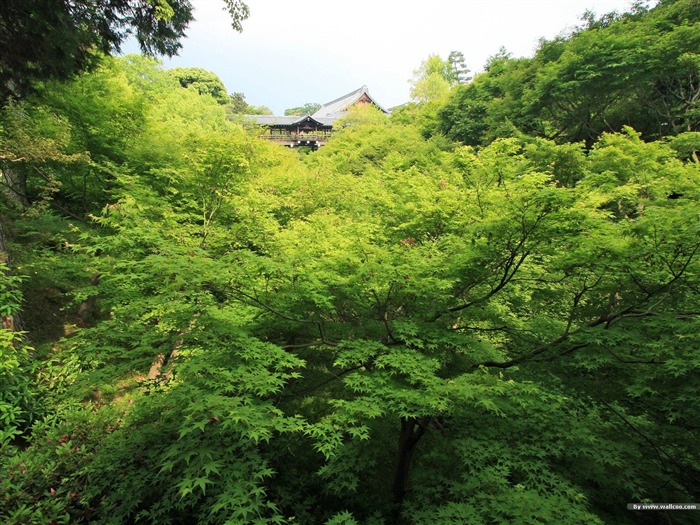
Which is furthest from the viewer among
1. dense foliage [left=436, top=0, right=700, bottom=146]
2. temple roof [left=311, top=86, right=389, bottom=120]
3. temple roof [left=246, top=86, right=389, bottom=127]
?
temple roof [left=311, top=86, right=389, bottom=120]

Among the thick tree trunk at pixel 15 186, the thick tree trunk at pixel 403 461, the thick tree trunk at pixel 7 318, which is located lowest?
the thick tree trunk at pixel 403 461

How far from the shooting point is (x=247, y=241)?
7.42m

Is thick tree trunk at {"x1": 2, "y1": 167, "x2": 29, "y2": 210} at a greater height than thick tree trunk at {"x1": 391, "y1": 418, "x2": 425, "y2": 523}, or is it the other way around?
thick tree trunk at {"x1": 2, "y1": 167, "x2": 29, "y2": 210}

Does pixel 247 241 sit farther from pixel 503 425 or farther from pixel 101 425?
pixel 503 425

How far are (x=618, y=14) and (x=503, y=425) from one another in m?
18.5

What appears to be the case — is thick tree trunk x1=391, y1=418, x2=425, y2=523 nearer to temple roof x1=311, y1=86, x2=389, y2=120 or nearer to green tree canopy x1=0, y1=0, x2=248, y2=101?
green tree canopy x1=0, y1=0, x2=248, y2=101

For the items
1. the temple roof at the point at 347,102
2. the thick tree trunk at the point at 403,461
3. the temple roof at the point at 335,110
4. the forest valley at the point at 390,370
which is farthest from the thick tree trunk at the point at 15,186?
the temple roof at the point at 347,102

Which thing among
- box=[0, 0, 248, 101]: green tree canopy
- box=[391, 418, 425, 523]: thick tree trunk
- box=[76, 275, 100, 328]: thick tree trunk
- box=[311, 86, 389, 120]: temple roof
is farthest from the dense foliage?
box=[311, 86, 389, 120]: temple roof

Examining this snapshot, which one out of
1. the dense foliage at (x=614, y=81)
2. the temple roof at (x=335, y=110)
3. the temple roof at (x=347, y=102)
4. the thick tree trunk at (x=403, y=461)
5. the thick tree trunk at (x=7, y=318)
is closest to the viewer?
the thick tree trunk at (x=403, y=461)

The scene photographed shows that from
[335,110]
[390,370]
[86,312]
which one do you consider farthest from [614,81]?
[335,110]

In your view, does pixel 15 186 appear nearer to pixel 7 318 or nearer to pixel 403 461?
pixel 7 318

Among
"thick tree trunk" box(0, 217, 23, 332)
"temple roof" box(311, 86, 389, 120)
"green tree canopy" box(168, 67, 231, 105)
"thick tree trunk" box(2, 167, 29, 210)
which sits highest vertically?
"temple roof" box(311, 86, 389, 120)

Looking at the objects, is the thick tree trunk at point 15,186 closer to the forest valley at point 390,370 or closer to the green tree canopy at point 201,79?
the forest valley at point 390,370

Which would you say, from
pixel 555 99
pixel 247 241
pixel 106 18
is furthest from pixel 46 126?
pixel 555 99
